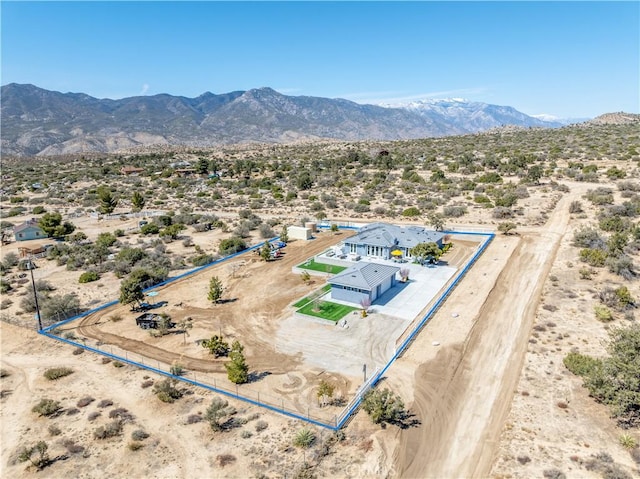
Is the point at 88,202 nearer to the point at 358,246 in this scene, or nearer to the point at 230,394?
the point at 358,246

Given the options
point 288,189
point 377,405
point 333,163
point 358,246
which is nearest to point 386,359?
point 377,405

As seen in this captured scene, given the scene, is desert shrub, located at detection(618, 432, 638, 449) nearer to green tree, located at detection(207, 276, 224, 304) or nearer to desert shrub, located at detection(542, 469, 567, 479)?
desert shrub, located at detection(542, 469, 567, 479)

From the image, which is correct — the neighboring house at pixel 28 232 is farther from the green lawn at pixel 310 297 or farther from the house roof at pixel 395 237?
the house roof at pixel 395 237

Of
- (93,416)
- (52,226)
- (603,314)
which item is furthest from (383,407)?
(52,226)

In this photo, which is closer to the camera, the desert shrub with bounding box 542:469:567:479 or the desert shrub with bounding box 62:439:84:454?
the desert shrub with bounding box 542:469:567:479

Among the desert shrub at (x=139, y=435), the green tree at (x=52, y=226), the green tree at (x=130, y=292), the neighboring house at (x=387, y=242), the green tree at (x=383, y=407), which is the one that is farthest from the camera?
the green tree at (x=52, y=226)

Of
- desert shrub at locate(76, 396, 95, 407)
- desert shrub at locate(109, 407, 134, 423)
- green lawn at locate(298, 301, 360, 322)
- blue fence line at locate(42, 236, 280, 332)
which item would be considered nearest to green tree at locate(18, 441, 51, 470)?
desert shrub at locate(109, 407, 134, 423)

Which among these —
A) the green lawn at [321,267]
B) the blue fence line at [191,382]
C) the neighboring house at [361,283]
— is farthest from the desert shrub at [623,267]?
the blue fence line at [191,382]
